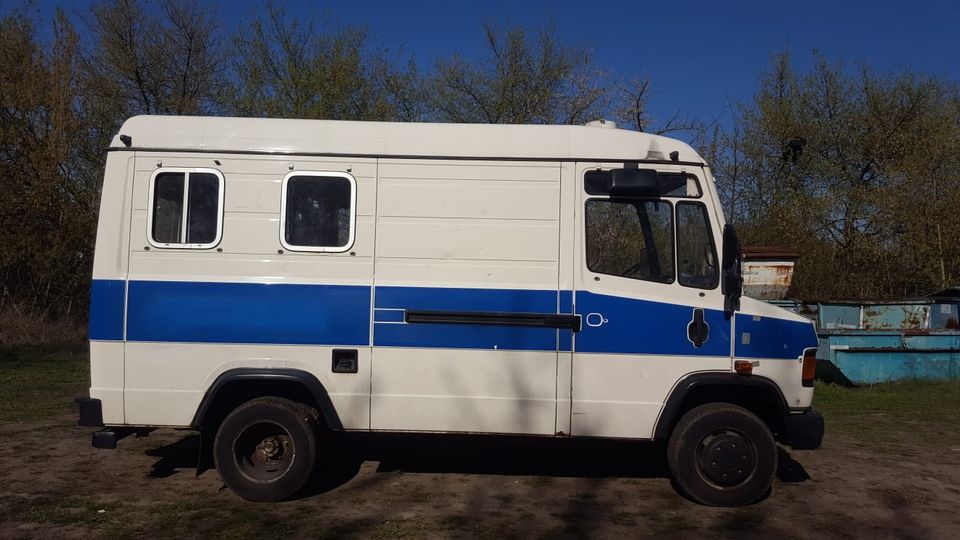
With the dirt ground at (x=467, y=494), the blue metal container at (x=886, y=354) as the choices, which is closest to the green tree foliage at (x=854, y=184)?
the blue metal container at (x=886, y=354)

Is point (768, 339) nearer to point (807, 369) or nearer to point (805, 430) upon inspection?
point (807, 369)

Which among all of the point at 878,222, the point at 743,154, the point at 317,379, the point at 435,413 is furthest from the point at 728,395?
the point at 743,154

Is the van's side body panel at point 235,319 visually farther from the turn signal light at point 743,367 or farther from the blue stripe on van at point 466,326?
the turn signal light at point 743,367

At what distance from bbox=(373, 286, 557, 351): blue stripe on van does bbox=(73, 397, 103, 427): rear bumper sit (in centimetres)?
219

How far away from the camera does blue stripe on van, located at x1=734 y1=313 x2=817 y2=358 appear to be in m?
5.81

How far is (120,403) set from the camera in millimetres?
5789

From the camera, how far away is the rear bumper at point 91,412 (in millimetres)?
5754

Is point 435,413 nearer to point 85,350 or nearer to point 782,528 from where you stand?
point 782,528

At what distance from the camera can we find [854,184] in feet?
70.7

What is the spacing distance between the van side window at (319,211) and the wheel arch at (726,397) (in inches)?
110

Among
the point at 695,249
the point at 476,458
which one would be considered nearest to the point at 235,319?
the point at 476,458

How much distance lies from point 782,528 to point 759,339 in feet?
4.60

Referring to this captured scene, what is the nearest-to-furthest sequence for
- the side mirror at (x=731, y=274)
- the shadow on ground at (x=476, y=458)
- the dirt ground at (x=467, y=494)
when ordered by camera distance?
1. the dirt ground at (x=467, y=494)
2. the side mirror at (x=731, y=274)
3. the shadow on ground at (x=476, y=458)

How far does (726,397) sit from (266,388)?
3.73 metres
